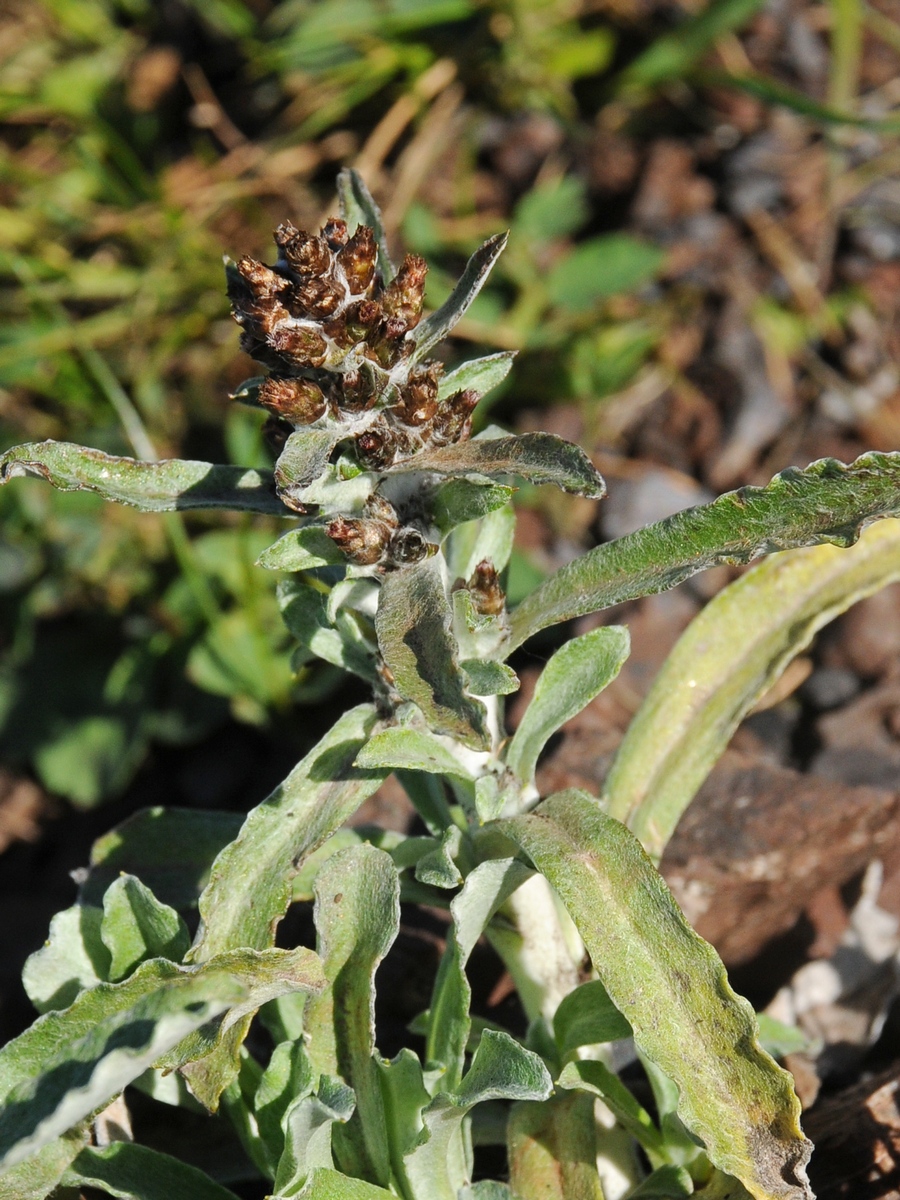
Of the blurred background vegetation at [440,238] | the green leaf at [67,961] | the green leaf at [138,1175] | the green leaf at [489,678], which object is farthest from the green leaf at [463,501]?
the blurred background vegetation at [440,238]

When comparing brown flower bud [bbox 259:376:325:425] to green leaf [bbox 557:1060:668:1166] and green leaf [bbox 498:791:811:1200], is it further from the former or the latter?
green leaf [bbox 557:1060:668:1166]

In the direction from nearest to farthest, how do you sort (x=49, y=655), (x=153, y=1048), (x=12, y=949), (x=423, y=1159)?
(x=153, y=1048) → (x=423, y=1159) → (x=12, y=949) → (x=49, y=655)

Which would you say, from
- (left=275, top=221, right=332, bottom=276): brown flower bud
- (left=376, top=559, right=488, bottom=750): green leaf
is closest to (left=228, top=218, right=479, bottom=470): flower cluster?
(left=275, top=221, right=332, bottom=276): brown flower bud

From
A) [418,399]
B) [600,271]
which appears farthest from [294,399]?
[600,271]

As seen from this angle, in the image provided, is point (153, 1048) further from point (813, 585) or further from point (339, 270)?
point (813, 585)

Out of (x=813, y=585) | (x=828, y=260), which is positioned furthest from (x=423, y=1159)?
(x=828, y=260)

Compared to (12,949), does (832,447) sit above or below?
below

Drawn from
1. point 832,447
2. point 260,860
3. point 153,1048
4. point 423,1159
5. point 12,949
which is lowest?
point 832,447
